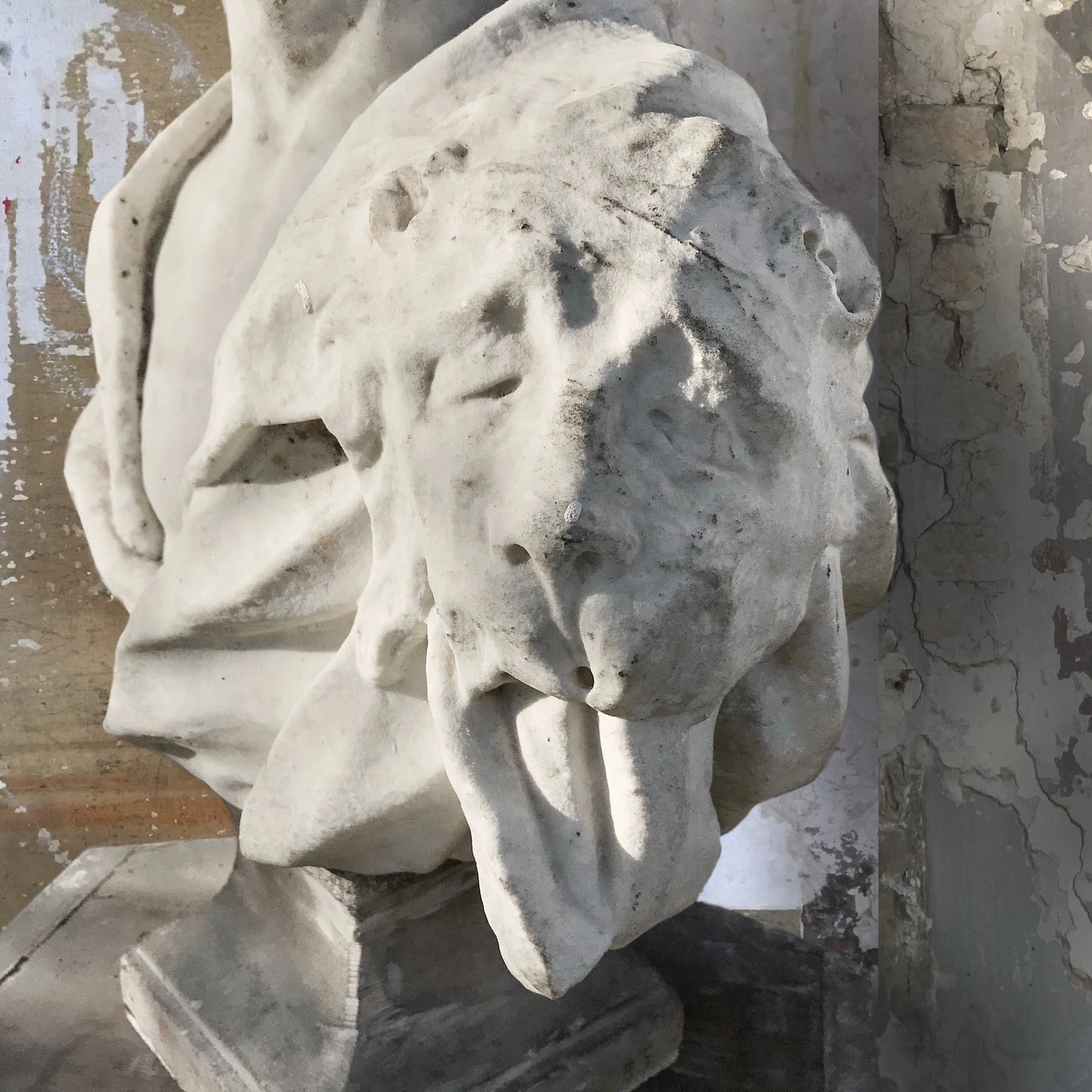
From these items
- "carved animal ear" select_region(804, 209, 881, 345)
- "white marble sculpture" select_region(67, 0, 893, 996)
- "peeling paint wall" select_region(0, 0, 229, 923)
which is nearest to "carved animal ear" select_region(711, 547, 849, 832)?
"white marble sculpture" select_region(67, 0, 893, 996)

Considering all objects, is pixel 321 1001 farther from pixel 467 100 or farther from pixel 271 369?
pixel 467 100

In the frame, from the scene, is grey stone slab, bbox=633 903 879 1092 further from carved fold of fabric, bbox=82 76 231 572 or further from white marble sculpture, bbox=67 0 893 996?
carved fold of fabric, bbox=82 76 231 572

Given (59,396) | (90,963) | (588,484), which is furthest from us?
(59,396)

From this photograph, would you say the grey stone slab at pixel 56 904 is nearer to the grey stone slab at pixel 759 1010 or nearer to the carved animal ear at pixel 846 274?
the grey stone slab at pixel 759 1010

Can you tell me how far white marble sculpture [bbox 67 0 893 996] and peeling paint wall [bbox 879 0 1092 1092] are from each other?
397 mm

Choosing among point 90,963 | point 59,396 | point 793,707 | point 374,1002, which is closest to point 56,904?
point 90,963

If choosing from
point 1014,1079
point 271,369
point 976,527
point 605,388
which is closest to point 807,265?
point 605,388

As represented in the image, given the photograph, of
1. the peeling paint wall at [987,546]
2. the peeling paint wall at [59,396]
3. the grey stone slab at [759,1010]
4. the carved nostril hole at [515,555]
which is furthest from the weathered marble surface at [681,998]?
the carved nostril hole at [515,555]

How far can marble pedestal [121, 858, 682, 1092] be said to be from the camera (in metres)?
1.01

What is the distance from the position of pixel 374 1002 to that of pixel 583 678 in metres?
0.45

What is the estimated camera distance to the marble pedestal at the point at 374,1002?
101 cm

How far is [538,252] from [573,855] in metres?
0.41

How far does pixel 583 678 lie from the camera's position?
2.43 ft

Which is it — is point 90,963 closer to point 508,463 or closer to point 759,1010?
point 759,1010
